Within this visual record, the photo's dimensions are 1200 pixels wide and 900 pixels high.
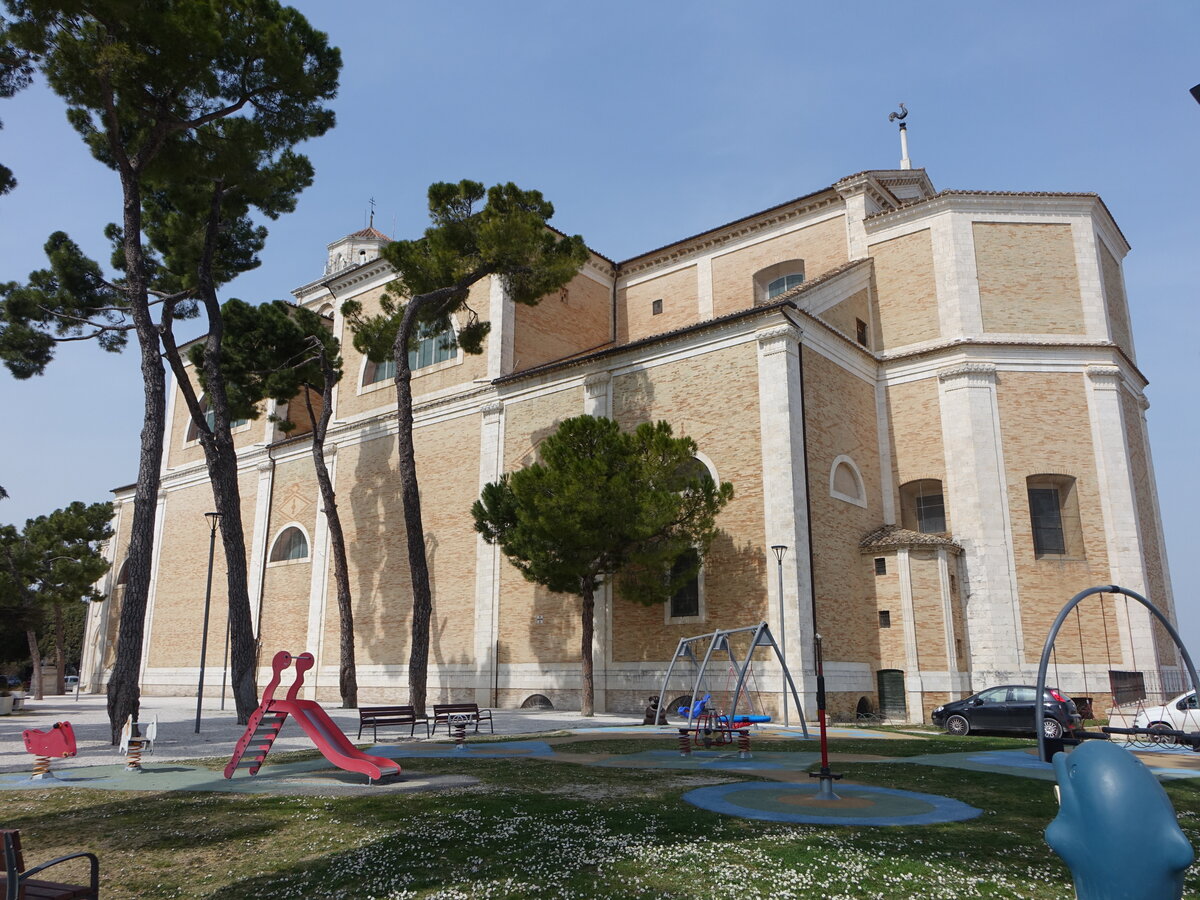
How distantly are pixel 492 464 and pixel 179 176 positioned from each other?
476 inches

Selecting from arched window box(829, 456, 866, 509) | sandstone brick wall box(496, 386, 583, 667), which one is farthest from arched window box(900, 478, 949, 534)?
sandstone brick wall box(496, 386, 583, 667)

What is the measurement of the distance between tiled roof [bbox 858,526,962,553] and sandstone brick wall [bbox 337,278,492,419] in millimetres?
13644

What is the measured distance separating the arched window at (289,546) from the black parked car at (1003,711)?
78.6 ft

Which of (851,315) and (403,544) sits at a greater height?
(851,315)

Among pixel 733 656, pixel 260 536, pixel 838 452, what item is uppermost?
pixel 838 452

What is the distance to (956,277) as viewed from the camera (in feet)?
81.6

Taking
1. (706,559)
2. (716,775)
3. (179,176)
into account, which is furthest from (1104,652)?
(179,176)

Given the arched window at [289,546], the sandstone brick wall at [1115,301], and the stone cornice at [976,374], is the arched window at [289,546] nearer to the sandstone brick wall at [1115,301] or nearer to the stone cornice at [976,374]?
the stone cornice at [976,374]

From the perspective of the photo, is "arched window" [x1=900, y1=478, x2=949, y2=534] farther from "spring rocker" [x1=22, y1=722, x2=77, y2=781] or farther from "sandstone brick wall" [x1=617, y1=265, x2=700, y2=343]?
"spring rocker" [x1=22, y1=722, x2=77, y2=781]

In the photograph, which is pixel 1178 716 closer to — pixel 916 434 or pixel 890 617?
pixel 890 617

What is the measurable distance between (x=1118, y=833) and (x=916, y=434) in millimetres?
22436

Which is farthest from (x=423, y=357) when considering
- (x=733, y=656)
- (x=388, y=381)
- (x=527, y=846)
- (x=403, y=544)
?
(x=527, y=846)

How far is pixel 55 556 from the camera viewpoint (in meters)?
38.1

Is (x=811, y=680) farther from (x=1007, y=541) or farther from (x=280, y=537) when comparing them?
(x=280, y=537)
